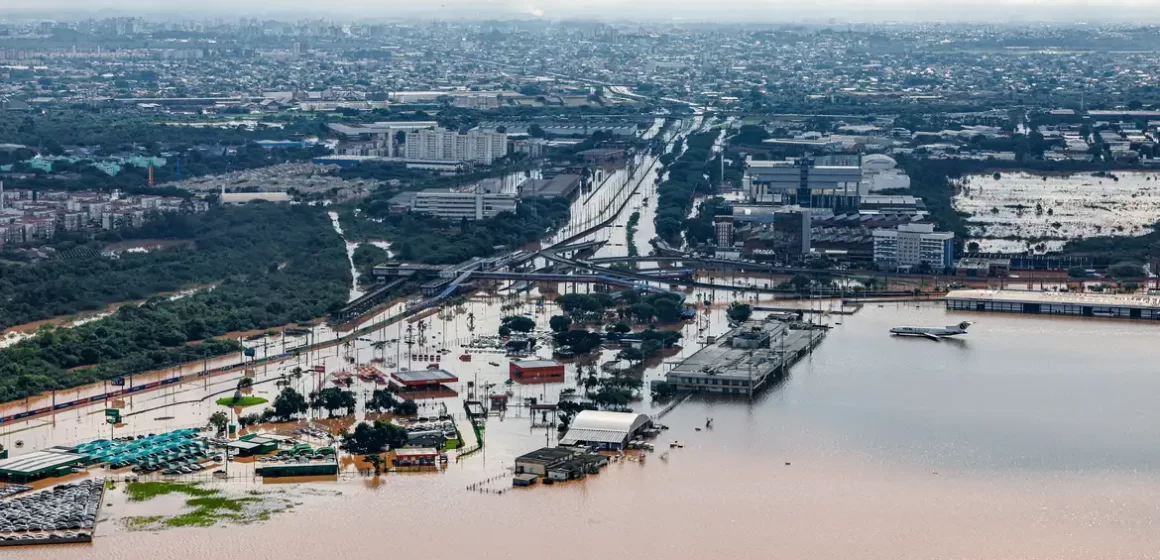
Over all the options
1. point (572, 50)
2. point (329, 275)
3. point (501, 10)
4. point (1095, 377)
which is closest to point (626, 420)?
point (1095, 377)

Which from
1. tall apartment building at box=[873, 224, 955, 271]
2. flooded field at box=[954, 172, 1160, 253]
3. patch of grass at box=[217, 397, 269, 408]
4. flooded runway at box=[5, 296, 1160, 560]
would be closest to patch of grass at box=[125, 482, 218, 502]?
flooded runway at box=[5, 296, 1160, 560]

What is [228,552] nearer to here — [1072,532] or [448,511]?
[448,511]

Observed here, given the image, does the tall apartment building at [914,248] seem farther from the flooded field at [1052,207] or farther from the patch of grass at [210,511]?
the patch of grass at [210,511]

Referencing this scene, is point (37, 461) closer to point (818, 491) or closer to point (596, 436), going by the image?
point (596, 436)

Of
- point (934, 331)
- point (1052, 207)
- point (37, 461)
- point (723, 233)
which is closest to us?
point (37, 461)

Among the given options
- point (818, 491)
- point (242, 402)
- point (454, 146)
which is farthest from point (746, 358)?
point (454, 146)

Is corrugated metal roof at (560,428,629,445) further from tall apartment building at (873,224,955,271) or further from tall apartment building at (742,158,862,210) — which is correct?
tall apartment building at (742,158,862,210)

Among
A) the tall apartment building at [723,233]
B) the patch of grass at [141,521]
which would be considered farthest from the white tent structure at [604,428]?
the tall apartment building at [723,233]
